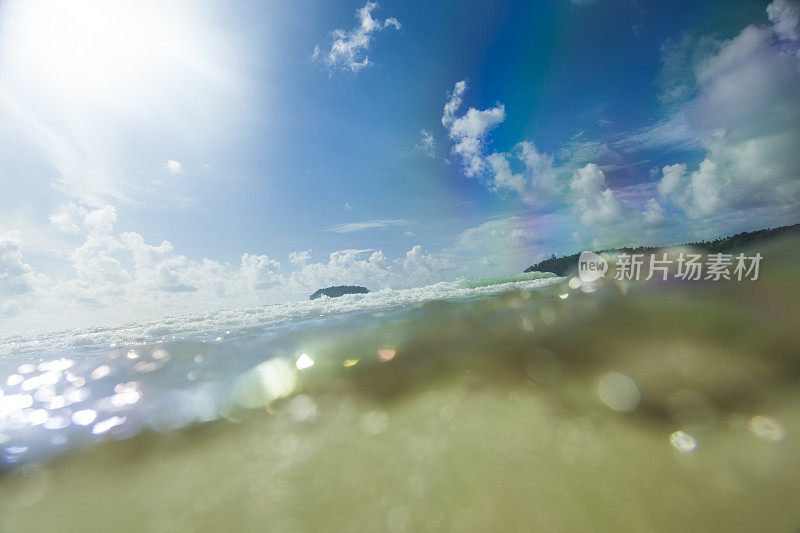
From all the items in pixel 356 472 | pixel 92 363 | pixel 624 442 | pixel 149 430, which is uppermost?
pixel 92 363

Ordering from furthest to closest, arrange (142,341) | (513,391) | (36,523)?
(142,341) → (513,391) → (36,523)

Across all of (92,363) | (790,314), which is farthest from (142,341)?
(790,314)

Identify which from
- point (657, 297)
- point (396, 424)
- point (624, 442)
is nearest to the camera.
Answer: point (624, 442)

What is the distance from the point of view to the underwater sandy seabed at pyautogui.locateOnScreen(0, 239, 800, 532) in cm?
206

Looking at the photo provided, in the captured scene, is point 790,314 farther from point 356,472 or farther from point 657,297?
point 356,472

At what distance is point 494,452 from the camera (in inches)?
103

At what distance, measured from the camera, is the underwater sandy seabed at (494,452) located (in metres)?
2.06

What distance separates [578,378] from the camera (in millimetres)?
3852

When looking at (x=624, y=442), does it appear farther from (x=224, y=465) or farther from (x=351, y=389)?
(x=224, y=465)

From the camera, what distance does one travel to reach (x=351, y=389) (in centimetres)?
427

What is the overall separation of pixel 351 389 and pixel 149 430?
259 centimetres

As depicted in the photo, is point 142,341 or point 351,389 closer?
point 351,389

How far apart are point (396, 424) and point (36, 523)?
10.3ft

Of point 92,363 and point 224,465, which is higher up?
point 92,363
